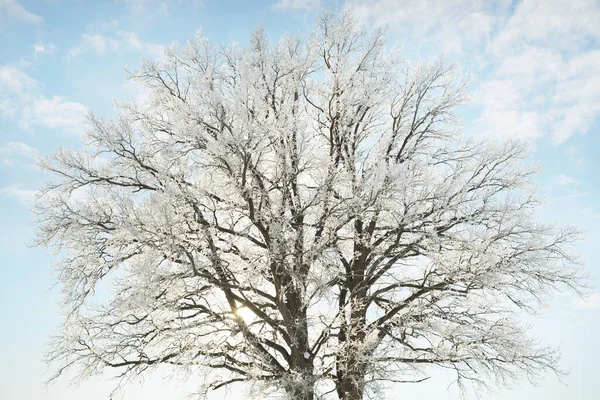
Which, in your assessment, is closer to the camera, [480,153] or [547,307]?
[547,307]

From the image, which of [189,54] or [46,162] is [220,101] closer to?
[189,54]

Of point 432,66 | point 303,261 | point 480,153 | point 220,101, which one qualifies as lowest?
point 303,261

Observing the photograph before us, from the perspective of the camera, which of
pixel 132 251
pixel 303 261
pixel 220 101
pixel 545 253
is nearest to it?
pixel 220 101

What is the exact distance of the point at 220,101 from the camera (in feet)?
27.3

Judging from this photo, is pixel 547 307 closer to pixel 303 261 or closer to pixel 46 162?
pixel 303 261

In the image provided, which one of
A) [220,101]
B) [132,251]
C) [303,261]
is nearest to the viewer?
[220,101]

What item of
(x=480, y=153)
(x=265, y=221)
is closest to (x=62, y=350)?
(x=265, y=221)

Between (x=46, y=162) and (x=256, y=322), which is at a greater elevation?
(x=46, y=162)

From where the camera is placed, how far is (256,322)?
1031cm

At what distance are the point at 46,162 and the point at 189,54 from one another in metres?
3.81

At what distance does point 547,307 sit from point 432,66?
5.98m

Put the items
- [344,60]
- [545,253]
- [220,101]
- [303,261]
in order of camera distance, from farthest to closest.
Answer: [344,60] → [545,253] → [303,261] → [220,101]

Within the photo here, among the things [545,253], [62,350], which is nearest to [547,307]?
[545,253]

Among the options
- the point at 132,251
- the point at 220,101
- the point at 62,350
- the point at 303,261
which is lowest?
the point at 62,350
